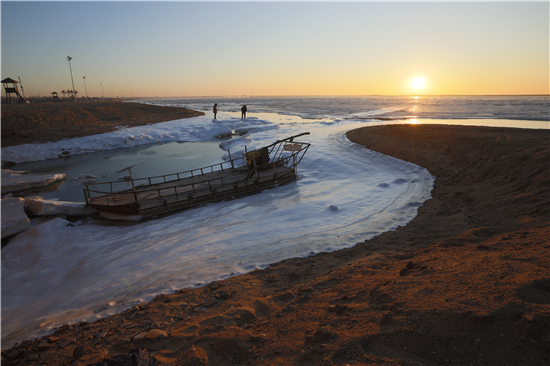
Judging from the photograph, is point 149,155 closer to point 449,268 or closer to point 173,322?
point 173,322

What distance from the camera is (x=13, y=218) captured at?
31.8ft

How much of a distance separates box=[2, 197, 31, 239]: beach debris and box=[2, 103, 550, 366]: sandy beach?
6.84 metres

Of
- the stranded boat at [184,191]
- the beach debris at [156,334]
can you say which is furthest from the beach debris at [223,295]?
the stranded boat at [184,191]

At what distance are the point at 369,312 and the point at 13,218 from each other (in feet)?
40.5

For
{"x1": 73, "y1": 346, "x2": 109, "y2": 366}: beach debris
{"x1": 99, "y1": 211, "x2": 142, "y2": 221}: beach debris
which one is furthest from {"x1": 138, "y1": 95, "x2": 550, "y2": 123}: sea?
{"x1": 73, "y1": 346, "x2": 109, "y2": 366}: beach debris

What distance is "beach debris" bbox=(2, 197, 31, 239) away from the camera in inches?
373

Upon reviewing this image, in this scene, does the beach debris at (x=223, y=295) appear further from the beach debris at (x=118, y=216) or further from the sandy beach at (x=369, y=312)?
the beach debris at (x=118, y=216)

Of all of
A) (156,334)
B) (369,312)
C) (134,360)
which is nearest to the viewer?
(134,360)

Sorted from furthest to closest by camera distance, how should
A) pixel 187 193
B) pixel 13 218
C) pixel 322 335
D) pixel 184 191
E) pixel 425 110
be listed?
pixel 425 110 → pixel 184 191 → pixel 187 193 → pixel 13 218 → pixel 322 335

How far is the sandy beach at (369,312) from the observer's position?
338 centimetres

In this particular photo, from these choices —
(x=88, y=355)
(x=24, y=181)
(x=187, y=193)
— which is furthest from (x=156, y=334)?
(x=24, y=181)

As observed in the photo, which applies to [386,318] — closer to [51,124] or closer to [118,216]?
[118,216]

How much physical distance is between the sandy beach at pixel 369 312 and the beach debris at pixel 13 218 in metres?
6.84

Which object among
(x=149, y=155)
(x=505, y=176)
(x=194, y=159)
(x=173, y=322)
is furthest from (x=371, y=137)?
(x=173, y=322)
